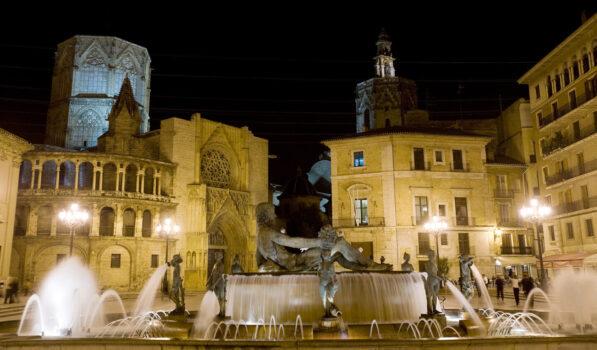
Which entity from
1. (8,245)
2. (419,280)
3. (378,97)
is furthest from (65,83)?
(419,280)

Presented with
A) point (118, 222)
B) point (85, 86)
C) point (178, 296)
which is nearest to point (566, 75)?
point (178, 296)

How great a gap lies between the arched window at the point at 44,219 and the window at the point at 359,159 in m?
23.0

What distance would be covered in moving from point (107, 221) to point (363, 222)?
19.8 m

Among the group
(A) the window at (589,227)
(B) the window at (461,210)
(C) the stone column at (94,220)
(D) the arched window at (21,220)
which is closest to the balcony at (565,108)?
(A) the window at (589,227)

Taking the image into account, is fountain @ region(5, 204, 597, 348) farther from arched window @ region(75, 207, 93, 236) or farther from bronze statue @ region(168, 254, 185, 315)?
arched window @ region(75, 207, 93, 236)

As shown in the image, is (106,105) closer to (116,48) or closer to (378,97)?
(116,48)

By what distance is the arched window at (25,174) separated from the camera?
37.0 meters

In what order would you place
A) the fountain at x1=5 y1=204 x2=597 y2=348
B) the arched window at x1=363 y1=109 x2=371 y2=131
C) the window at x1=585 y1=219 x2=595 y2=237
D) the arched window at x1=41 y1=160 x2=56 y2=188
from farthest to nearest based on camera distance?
the arched window at x1=363 y1=109 x2=371 y2=131, the arched window at x1=41 y1=160 x2=56 y2=188, the window at x1=585 y1=219 x2=595 y2=237, the fountain at x1=5 y1=204 x2=597 y2=348

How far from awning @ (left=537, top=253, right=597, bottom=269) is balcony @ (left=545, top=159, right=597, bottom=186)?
544 centimetres

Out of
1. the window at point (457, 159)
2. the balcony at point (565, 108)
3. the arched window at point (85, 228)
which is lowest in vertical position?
the arched window at point (85, 228)

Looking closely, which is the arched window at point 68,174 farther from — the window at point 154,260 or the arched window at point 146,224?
the window at point 154,260

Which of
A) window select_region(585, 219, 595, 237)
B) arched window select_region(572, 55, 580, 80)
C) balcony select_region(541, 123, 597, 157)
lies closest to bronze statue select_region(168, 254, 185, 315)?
window select_region(585, 219, 595, 237)

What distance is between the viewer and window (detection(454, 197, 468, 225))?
35125 millimetres

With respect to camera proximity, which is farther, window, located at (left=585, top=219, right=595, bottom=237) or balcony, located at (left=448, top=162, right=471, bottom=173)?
balcony, located at (left=448, top=162, right=471, bottom=173)
